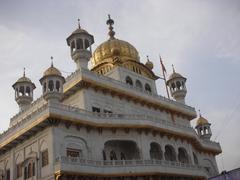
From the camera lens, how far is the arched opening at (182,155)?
33219mm

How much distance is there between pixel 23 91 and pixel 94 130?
10.5 metres

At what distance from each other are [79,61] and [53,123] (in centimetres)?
725

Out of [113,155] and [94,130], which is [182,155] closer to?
[113,155]

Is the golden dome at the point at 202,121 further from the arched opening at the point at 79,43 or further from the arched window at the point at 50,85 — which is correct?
the arched window at the point at 50,85

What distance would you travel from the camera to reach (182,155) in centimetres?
3416

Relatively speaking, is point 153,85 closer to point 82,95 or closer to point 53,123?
point 82,95

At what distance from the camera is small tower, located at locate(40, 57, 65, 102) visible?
2691 centimetres

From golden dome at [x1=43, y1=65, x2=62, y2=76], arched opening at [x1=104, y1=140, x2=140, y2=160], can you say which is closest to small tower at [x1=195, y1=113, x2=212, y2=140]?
arched opening at [x1=104, y1=140, x2=140, y2=160]

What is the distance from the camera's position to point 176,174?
2820 cm

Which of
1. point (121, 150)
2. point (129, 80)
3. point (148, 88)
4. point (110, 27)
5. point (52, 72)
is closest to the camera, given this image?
point (52, 72)

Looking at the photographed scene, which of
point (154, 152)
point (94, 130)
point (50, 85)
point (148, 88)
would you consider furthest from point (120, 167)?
point (148, 88)

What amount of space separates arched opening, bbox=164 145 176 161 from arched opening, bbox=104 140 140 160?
13.7 ft

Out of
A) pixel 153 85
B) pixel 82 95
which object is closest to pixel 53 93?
pixel 82 95

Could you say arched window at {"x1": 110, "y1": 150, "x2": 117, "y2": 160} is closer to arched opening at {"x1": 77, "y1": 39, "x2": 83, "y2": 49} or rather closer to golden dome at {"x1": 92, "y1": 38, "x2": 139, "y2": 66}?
arched opening at {"x1": 77, "y1": 39, "x2": 83, "y2": 49}
